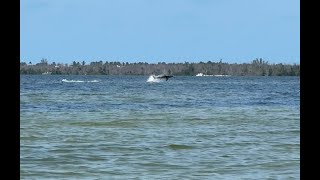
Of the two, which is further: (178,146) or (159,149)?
(178,146)

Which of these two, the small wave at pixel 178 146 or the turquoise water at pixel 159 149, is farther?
the small wave at pixel 178 146

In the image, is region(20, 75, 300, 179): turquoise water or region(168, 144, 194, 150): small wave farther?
region(168, 144, 194, 150): small wave

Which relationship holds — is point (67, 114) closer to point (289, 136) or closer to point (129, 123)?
point (129, 123)

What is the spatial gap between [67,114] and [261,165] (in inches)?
526
